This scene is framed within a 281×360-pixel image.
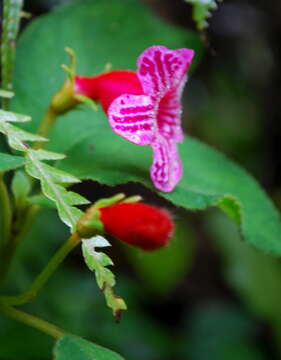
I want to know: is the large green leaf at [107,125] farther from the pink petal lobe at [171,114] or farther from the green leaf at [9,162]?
the green leaf at [9,162]

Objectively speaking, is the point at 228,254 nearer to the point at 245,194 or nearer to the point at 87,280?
the point at 87,280

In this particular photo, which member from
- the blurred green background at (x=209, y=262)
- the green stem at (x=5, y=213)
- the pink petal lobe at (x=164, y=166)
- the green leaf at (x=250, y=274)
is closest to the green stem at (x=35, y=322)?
the green stem at (x=5, y=213)

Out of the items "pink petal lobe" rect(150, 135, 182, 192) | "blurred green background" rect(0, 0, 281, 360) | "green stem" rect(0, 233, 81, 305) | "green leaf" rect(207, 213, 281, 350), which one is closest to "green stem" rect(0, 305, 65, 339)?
"green stem" rect(0, 233, 81, 305)

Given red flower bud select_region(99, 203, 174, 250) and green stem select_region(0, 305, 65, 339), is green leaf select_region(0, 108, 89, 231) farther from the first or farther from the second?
green stem select_region(0, 305, 65, 339)

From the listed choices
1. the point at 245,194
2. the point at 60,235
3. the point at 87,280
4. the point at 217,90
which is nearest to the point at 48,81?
the point at 245,194

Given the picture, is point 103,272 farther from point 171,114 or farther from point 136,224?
point 171,114

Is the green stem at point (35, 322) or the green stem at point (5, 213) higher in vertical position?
the green stem at point (5, 213)
